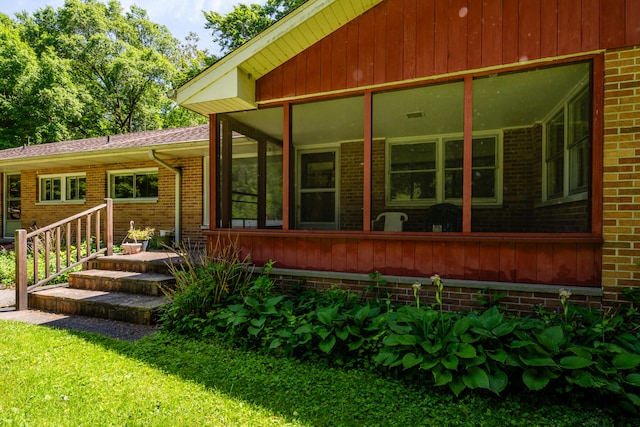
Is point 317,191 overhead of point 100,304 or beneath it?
overhead

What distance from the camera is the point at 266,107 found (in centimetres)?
468

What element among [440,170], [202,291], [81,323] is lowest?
[81,323]

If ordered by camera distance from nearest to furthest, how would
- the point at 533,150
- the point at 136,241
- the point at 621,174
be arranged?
the point at 621,174, the point at 533,150, the point at 136,241

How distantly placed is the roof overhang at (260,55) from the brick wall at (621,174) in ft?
8.34

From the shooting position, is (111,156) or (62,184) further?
(62,184)

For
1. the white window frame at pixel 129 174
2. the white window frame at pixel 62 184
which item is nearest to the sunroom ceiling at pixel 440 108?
the white window frame at pixel 129 174

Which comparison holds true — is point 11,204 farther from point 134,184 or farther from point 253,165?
point 253,165

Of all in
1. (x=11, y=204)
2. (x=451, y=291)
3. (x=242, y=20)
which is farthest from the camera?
(x=242, y=20)

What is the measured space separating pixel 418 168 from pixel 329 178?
80.7 inches

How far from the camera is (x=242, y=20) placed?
19.4 metres

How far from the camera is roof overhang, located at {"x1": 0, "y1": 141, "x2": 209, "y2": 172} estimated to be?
7547 mm

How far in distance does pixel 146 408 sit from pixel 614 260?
4068 millimetres

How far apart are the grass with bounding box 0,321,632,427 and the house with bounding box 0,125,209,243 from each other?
194 inches

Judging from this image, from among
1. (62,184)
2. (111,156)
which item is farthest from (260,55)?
(62,184)
